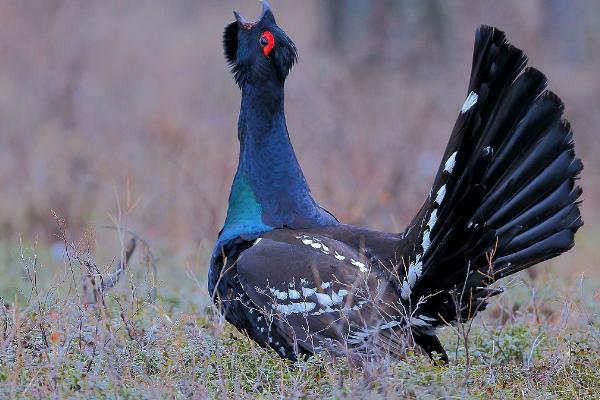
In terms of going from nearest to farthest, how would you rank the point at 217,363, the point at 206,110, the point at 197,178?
the point at 217,363 → the point at 197,178 → the point at 206,110

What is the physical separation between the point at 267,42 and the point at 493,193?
1676 millimetres

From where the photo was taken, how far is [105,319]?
4984 millimetres

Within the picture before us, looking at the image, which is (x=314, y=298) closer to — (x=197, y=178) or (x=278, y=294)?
(x=278, y=294)

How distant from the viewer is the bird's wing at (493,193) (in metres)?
4.84

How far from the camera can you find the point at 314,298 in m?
5.09

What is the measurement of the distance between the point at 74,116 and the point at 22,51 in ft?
8.66

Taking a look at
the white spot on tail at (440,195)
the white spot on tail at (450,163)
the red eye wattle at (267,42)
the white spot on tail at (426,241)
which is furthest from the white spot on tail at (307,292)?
the red eye wattle at (267,42)

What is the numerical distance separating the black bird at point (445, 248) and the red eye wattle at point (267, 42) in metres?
1.10

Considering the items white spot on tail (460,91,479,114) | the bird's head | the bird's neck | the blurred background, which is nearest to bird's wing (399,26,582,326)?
white spot on tail (460,91,479,114)

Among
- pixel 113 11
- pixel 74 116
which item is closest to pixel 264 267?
pixel 74 116

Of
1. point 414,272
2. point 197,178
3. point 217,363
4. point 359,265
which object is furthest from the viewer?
point 197,178

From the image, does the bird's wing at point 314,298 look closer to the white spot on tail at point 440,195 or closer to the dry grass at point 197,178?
the dry grass at point 197,178

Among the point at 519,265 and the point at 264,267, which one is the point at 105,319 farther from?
the point at 519,265

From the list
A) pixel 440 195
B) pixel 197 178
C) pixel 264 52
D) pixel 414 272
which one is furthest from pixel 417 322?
pixel 197 178
